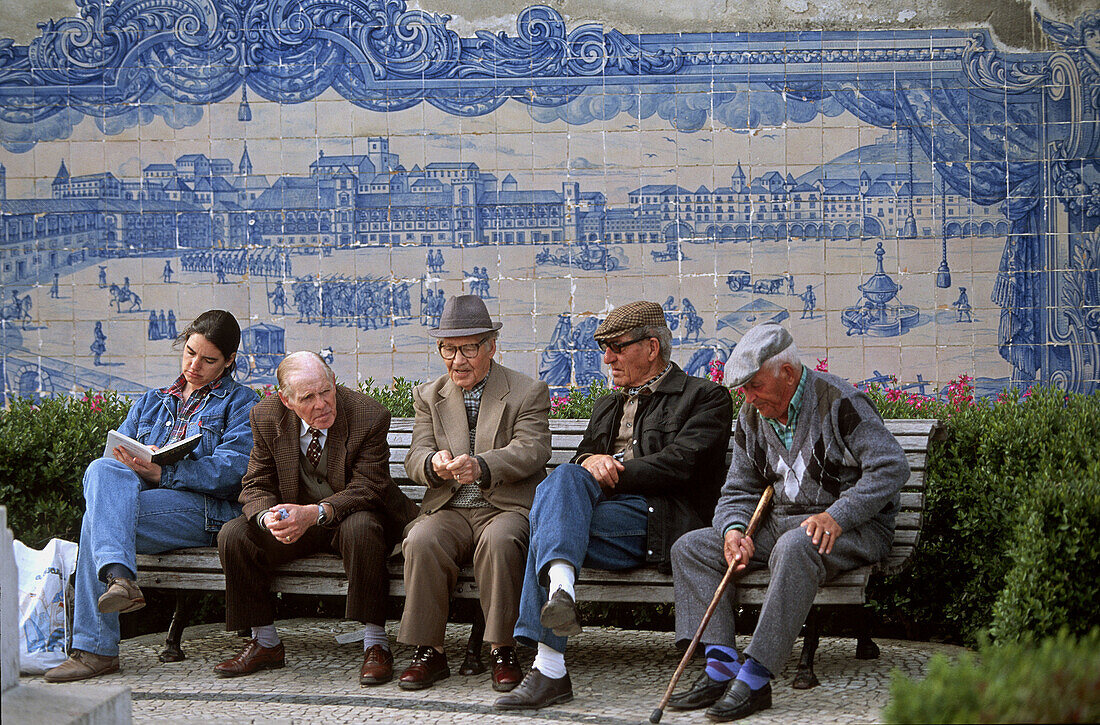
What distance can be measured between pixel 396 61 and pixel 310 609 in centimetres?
363

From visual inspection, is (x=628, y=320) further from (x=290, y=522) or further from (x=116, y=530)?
(x=116, y=530)

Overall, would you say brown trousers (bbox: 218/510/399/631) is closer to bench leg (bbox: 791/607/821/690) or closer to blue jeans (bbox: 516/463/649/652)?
blue jeans (bbox: 516/463/649/652)

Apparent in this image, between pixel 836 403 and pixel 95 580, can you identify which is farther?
pixel 95 580

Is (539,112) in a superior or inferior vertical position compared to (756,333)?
superior

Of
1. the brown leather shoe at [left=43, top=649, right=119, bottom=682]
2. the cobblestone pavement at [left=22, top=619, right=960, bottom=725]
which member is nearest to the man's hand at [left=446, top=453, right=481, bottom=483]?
the cobblestone pavement at [left=22, top=619, right=960, bottom=725]

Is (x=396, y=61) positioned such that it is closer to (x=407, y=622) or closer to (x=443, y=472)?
(x=443, y=472)

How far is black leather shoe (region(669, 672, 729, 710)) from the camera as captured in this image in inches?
158

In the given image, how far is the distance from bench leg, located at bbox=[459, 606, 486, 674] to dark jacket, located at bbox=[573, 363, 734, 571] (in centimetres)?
80

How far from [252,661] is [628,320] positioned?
2.11m

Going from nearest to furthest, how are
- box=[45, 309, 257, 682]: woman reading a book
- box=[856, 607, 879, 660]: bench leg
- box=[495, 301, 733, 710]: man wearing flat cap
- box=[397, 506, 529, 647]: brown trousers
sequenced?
1. box=[495, 301, 733, 710]: man wearing flat cap
2. box=[397, 506, 529, 647]: brown trousers
3. box=[45, 309, 257, 682]: woman reading a book
4. box=[856, 607, 879, 660]: bench leg

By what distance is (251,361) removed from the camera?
7.59 m

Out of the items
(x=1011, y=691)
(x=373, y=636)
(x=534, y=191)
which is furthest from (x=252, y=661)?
(x=534, y=191)

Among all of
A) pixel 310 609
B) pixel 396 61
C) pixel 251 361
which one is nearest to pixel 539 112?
pixel 396 61

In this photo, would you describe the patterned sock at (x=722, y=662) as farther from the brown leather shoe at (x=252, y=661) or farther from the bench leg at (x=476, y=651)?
the brown leather shoe at (x=252, y=661)
